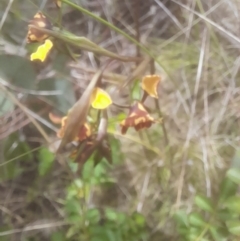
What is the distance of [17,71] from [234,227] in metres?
0.41

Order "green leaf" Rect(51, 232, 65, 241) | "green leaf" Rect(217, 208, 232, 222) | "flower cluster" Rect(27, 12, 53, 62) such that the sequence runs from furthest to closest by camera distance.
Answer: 1. "green leaf" Rect(51, 232, 65, 241)
2. "green leaf" Rect(217, 208, 232, 222)
3. "flower cluster" Rect(27, 12, 53, 62)

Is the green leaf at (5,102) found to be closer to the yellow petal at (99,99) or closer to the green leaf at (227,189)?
the yellow petal at (99,99)

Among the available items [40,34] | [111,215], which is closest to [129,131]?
[111,215]

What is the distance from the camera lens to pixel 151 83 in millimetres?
617

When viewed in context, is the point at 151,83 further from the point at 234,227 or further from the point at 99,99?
the point at 234,227

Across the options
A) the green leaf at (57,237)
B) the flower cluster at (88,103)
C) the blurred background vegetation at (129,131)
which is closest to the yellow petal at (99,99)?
the flower cluster at (88,103)

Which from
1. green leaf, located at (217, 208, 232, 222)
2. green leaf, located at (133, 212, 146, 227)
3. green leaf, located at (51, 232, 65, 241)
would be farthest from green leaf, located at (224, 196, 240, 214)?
green leaf, located at (51, 232, 65, 241)

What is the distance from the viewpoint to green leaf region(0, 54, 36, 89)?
74 centimetres

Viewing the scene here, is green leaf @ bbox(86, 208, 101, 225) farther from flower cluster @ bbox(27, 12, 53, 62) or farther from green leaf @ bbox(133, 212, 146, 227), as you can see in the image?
flower cluster @ bbox(27, 12, 53, 62)

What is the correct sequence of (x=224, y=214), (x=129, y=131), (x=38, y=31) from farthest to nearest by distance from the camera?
(x=129, y=131), (x=224, y=214), (x=38, y=31)

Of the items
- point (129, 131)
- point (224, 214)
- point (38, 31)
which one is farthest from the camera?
point (129, 131)

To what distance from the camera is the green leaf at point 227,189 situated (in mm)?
661

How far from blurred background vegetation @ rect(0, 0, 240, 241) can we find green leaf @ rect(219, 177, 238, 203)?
71 mm

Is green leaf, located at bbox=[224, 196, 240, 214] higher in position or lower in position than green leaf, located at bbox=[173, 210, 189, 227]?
higher
